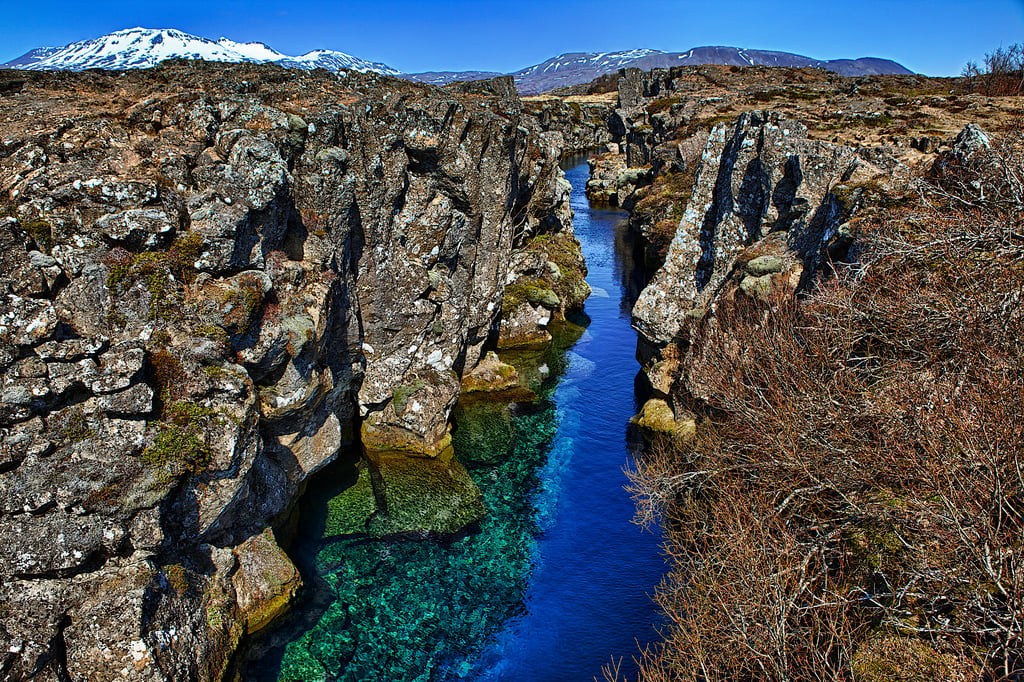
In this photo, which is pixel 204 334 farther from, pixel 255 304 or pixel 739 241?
pixel 739 241

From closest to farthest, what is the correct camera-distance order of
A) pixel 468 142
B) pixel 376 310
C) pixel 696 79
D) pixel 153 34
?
pixel 376 310 < pixel 468 142 < pixel 696 79 < pixel 153 34

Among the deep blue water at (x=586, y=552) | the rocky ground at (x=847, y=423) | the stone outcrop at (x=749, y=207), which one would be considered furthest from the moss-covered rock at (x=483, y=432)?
the stone outcrop at (x=749, y=207)

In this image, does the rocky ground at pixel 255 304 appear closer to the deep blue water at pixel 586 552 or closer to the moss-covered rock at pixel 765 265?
the moss-covered rock at pixel 765 265

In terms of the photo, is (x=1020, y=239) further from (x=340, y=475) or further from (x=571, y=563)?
(x=340, y=475)

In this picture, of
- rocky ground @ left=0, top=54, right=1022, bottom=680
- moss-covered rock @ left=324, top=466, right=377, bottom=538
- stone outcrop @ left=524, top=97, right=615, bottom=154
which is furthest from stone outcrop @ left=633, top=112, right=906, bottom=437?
stone outcrop @ left=524, top=97, right=615, bottom=154

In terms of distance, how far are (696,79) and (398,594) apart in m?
114

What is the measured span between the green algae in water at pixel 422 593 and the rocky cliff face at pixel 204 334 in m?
1.42

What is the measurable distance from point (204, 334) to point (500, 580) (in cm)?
1353

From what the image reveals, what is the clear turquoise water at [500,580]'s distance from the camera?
65.2ft

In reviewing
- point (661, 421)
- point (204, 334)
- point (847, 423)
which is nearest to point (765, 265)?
point (661, 421)

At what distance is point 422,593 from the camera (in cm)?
2258

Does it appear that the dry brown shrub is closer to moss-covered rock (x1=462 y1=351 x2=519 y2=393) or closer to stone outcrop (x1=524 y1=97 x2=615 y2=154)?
moss-covered rock (x1=462 y1=351 x2=519 y2=393)

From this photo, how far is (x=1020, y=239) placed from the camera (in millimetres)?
18344

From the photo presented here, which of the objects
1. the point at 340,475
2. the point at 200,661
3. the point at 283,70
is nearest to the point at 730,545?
the point at 200,661
